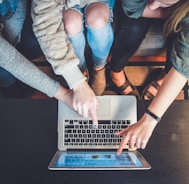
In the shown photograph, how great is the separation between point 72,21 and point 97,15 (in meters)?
0.09

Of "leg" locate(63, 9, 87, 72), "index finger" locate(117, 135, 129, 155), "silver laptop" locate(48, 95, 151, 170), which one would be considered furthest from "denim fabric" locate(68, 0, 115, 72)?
"index finger" locate(117, 135, 129, 155)

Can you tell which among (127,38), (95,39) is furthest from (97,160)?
(127,38)

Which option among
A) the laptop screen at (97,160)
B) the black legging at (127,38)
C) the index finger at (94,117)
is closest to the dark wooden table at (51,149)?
the laptop screen at (97,160)

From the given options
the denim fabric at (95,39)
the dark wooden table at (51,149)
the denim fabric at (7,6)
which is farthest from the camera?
the denim fabric at (95,39)

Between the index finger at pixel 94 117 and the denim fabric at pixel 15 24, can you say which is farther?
the denim fabric at pixel 15 24

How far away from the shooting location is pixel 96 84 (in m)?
1.43

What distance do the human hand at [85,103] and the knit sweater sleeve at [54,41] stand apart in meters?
0.04

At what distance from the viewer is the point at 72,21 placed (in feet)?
3.55

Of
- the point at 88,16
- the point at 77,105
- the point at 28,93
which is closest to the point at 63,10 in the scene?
the point at 88,16

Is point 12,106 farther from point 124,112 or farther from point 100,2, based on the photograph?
point 100,2

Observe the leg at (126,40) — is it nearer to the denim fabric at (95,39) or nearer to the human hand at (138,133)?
the denim fabric at (95,39)

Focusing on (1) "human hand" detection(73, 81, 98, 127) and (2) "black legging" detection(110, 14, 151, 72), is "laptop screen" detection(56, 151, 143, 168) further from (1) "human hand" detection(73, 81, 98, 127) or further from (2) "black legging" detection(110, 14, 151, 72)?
(2) "black legging" detection(110, 14, 151, 72)

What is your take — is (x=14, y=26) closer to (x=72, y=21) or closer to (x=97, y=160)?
(x=72, y=21)

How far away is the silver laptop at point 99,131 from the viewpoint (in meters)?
0.93
